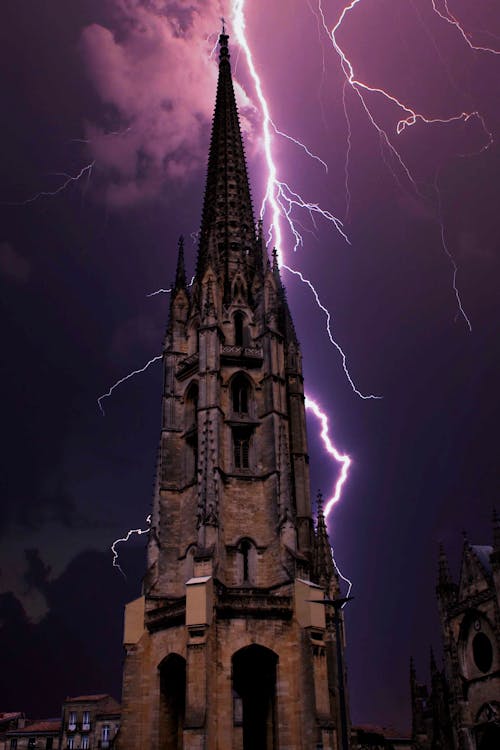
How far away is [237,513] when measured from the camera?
39906mm

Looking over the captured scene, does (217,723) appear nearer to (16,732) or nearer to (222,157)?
(222,157)

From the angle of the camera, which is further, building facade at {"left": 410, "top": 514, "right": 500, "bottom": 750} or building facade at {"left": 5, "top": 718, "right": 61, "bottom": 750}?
building facade at {"left": 5, "top": 718, "right": 61, "bottom": 750}

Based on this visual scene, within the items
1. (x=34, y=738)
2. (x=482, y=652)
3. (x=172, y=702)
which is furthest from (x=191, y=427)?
(x=34, y=738)

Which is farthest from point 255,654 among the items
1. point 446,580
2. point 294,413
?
point 446,580

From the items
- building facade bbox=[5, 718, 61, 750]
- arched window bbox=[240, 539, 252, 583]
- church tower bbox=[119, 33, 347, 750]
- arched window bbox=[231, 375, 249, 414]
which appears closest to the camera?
church tower bbox=[119, 33, 347, 750]

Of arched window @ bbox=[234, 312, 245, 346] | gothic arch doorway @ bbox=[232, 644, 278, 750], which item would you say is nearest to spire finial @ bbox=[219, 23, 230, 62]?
arched window @ bbox=[234, 312, 245, 346]

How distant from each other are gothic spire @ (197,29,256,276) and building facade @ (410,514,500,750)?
25.8m

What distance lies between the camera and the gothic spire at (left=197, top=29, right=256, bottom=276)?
2042 inches

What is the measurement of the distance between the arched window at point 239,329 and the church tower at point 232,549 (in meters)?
0.07

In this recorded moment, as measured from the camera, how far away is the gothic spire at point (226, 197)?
170ft

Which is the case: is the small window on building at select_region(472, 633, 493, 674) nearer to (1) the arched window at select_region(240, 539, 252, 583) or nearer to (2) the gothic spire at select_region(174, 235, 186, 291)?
(1) the arched window at select_region(240, 539, 252, 583)

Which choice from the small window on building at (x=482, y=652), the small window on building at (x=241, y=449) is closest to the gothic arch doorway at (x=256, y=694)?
the small window on building at (x=241, y=449)

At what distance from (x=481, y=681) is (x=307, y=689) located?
1946 centimetres

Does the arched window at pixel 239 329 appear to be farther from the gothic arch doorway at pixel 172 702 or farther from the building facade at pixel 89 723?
the building facade at pixel 89 723
